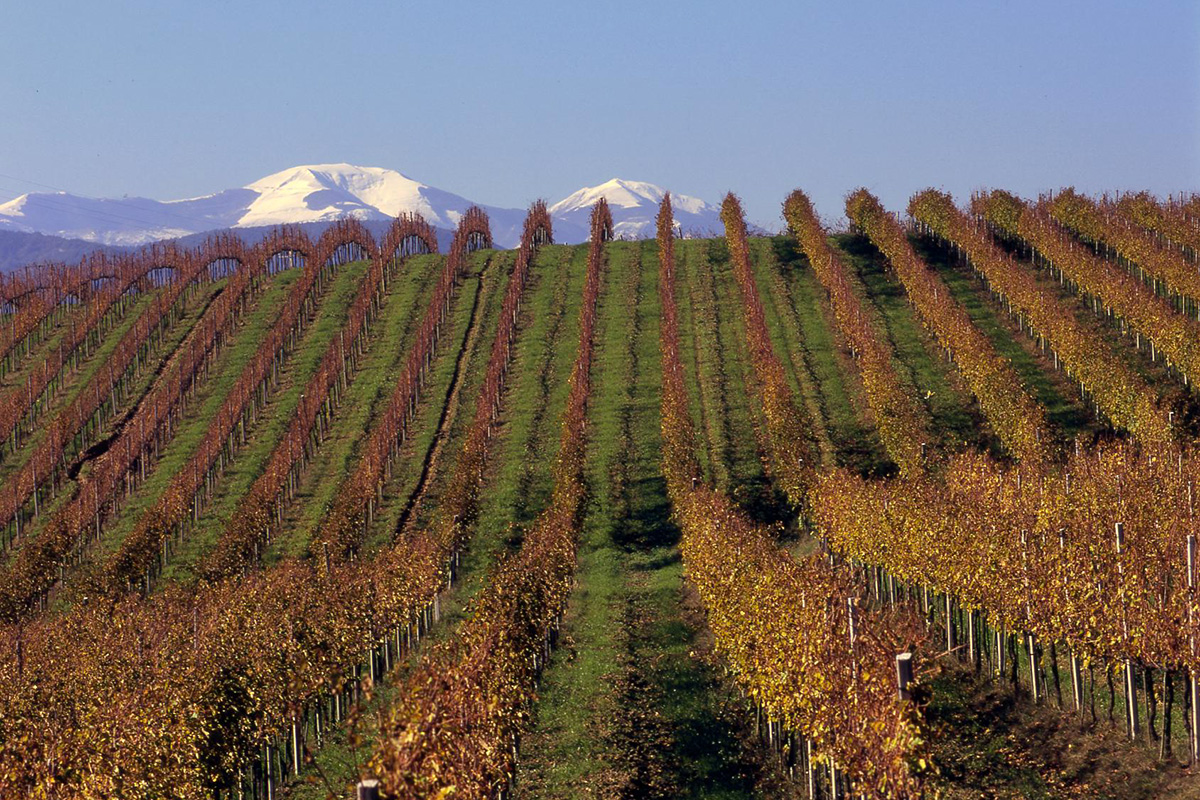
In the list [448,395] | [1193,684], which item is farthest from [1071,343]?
[1193,684]

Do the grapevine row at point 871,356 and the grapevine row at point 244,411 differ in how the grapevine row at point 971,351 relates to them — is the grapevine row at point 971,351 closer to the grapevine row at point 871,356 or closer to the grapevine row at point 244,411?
the grapevine row at point 871,356

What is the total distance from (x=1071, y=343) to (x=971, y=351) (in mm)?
6039

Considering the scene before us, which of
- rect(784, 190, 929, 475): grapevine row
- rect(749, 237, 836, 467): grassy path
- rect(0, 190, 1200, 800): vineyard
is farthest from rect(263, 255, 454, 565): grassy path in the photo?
rect(784, 190, 929, 475): grapevine row

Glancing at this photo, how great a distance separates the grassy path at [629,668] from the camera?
30969 millimetres

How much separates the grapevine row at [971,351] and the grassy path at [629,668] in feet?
65.2

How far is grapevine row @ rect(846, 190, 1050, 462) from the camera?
67.9 m

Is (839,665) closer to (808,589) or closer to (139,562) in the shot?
(808,589)

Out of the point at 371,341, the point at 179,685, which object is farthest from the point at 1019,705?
the point at 371,341

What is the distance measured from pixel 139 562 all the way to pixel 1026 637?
47303mm

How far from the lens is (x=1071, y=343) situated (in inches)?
3019

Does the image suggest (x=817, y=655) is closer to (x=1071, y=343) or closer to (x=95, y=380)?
(x=1071, y=343)

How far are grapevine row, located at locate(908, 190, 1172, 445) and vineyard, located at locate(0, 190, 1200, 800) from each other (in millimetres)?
357

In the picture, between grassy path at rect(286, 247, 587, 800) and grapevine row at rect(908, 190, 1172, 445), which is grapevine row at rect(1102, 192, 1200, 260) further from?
grassy path at rect(286, 247, 587, 800)

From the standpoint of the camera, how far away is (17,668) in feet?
138
